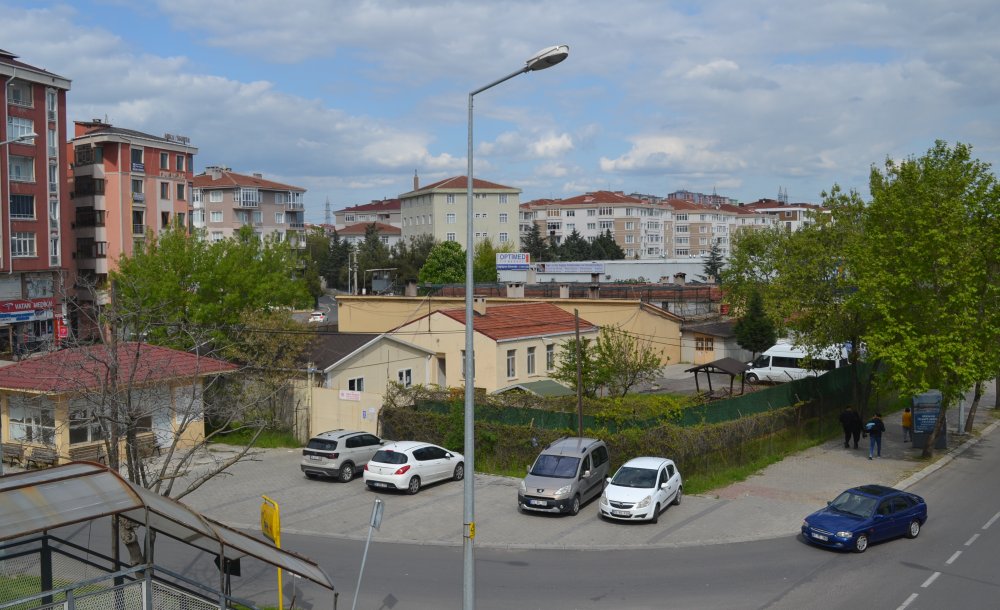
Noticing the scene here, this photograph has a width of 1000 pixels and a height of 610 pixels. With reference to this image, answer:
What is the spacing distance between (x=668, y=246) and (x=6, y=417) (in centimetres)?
13275

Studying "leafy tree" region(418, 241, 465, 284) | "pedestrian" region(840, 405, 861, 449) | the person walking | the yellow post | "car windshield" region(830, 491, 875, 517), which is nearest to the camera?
the yellow post

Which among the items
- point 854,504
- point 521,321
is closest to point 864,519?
point 854,504

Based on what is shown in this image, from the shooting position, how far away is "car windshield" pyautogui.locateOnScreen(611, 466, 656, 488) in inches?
854

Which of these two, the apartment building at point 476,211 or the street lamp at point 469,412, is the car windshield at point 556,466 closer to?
the street lamp at point 469,412

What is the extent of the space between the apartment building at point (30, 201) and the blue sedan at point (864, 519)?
47864mm

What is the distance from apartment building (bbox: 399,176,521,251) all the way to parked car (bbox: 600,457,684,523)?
3492 inches

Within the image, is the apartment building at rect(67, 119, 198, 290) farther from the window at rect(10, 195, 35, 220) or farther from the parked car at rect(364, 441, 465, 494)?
the parked car at rect(364, 441, 465, 494)

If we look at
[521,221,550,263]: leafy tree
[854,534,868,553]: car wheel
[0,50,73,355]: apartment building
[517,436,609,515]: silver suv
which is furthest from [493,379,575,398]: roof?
[521,221,550,263]: leafy tree

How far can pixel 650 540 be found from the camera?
19.9 meters

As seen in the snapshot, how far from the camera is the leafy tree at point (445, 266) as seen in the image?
82.2m

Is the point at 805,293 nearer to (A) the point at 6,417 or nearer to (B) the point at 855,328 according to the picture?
(B) the point at 855,328

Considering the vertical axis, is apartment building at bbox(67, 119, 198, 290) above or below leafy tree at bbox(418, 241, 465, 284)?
above

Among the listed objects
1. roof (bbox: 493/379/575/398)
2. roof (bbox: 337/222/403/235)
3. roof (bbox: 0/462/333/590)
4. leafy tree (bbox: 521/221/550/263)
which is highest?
roof (bbox: 337/222/403/235)

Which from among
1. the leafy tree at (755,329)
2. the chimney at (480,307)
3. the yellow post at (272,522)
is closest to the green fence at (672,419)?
the chimney at (480,307)
